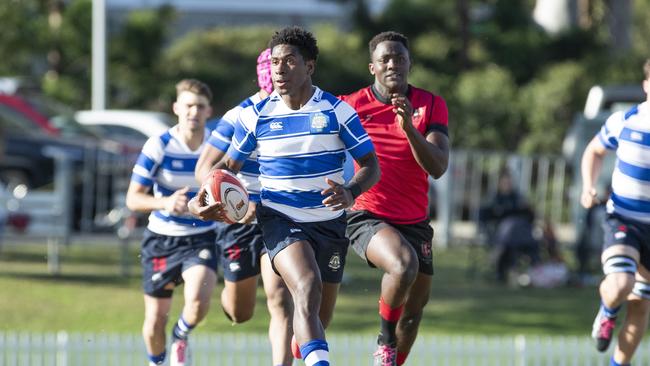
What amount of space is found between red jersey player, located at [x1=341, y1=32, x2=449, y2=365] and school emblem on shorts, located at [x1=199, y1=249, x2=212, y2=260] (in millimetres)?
1495

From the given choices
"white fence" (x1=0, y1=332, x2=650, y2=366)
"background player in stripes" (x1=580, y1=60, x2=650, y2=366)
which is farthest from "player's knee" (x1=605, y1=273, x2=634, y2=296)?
"white fence" (x1=0, y1=332, x2=650, y2=366)

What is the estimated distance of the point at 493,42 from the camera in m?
29.6

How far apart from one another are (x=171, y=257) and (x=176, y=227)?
227 millimetres

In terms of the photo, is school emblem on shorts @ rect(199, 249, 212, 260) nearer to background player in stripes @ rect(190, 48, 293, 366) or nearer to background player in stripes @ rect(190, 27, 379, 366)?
background player in stripes @ rect(190, 48, 293, 366)

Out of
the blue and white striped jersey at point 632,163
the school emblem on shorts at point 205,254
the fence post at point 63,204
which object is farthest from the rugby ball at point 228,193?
the fence post at point 63,204

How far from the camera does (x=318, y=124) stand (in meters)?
7.63

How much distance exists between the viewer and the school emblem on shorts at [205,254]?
376 inches

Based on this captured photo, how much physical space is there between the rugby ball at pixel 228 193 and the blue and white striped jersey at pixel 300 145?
20 cm

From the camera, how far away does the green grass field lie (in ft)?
54.5

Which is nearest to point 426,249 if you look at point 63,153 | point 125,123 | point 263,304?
point 263,304

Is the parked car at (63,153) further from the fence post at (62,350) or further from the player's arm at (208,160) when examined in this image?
the player's arm at (208,160)

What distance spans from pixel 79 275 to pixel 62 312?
2049 millimetres

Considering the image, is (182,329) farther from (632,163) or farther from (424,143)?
Answer: (632,163)

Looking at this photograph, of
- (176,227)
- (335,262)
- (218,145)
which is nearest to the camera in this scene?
(335,262)
